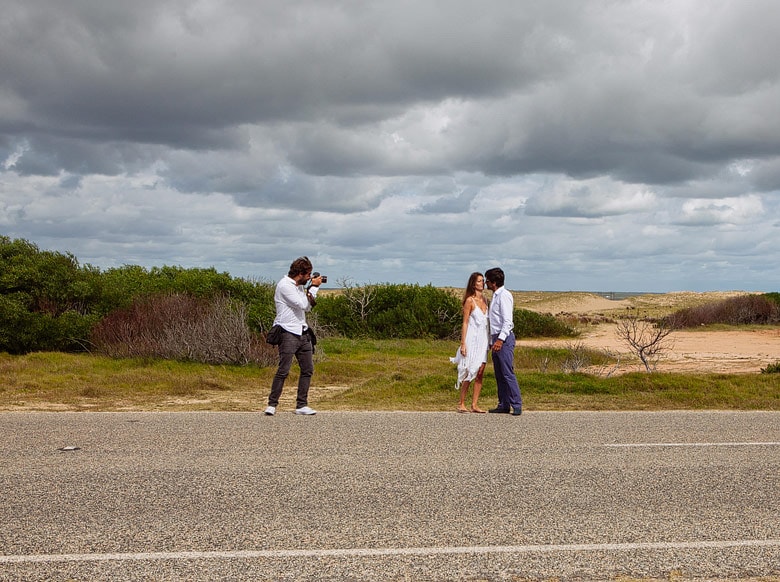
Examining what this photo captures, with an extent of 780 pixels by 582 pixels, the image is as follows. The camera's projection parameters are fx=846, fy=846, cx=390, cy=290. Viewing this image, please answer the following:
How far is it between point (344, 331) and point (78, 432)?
21.9 meters

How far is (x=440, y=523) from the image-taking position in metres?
5.78

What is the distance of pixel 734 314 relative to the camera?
40031 millimetres

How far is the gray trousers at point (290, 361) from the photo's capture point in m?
11.2

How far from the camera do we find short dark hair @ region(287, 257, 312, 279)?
440 inches

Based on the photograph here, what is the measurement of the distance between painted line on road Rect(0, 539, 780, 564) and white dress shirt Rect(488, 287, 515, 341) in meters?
6.03

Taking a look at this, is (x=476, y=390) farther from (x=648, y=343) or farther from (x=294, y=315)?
(x=648, y=343)

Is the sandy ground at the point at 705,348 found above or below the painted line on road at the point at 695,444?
above

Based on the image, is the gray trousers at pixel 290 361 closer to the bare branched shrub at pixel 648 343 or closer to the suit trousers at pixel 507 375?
the suit trousers at pixel 507 375

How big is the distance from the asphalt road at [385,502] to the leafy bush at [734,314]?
31067 millimetres

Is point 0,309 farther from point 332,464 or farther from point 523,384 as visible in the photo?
point 332,464

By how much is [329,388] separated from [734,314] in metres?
29.0

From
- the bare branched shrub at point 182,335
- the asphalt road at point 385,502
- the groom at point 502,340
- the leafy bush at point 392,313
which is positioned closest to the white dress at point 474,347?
the groom at point 502,340

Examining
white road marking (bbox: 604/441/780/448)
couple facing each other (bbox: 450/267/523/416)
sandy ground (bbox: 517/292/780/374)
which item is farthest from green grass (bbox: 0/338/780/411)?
sandy ground (bbox: 517/292/780/374)

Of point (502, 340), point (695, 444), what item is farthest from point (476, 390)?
point (695, 444)
